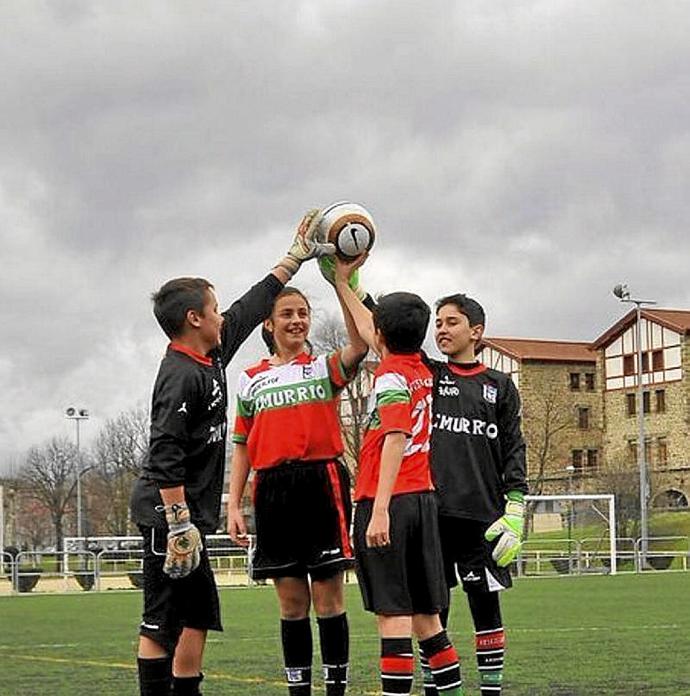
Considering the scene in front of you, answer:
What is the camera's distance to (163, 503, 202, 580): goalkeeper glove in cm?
643

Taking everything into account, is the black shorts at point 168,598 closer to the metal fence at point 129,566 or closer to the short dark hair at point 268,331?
the short dark hair at point 268,331

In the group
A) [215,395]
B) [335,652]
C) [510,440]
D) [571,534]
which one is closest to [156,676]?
[335,652]

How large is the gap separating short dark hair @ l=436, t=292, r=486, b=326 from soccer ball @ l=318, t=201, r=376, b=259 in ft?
1.63

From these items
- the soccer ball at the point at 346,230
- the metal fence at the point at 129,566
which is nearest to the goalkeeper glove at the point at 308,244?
the soccer ball at the point at 346,230

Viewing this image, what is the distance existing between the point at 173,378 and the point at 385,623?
4.76ft

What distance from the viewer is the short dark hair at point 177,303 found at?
22.5ft

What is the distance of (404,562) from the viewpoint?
6.90m

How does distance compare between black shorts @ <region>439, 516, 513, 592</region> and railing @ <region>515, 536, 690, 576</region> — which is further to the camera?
railing @ <region>515, 536, 690, 576</region>

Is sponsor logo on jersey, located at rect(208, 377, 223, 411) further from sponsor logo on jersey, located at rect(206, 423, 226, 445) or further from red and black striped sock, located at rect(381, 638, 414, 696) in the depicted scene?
red and black striped sock, located at rect(381, 638, 414, 696)

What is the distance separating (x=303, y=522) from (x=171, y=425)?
1.25 m

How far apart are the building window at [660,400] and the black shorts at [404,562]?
84.0 meters

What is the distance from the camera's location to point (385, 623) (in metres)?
6.87

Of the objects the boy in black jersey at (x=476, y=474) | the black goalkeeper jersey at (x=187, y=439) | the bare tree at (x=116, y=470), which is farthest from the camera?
the bare tree at (x=116, y=470)

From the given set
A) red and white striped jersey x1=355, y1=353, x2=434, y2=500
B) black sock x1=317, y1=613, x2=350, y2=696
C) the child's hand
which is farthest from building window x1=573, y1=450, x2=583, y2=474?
the child's hand
